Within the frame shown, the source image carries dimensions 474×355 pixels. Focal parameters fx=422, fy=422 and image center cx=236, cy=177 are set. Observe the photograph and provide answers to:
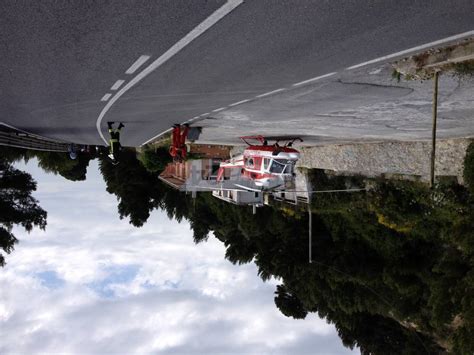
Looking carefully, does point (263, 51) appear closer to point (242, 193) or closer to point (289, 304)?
point (242, 193)

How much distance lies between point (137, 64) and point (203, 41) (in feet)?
6.99

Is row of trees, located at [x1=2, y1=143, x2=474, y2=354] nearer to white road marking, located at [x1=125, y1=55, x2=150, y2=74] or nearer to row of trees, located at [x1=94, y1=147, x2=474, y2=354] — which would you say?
row of trees, located at [x1=94, y1=147, x2=474, y2=354]

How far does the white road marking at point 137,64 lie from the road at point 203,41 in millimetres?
64

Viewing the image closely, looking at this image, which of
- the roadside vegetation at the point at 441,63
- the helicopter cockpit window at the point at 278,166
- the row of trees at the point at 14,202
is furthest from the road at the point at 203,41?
the row of trees at the point at 14,202

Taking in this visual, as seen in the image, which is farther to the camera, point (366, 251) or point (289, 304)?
point (289, 304)

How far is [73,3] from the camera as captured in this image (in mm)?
7082

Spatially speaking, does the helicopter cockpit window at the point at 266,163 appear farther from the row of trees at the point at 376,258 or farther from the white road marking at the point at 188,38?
the white road marking at the point at 188,38

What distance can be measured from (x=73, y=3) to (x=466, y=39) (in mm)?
6344

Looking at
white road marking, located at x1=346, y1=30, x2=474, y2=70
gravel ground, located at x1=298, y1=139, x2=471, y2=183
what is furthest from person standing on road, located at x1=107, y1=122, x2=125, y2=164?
white road marking, located at x1=346, y1=30, x2=474, y2=70

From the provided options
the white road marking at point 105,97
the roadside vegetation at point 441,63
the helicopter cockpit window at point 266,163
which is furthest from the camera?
the helicopter cockpit window at point 266,163

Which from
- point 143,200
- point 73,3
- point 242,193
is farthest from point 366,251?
point 143,200

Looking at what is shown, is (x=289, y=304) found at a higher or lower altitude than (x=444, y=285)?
lower

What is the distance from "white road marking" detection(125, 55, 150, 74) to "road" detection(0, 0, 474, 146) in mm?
64

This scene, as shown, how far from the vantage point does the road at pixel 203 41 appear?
660 centimetres
